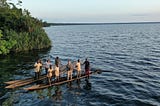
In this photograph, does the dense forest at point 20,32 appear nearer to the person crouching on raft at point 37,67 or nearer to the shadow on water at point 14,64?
the shadow on water at point 14,64

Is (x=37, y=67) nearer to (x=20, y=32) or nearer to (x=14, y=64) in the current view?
(x=14, y=64)

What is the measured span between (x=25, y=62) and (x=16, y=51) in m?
11.4

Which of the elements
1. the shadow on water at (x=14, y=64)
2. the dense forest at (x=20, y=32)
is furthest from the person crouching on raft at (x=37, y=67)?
the dense forest at (x=20, y=32)

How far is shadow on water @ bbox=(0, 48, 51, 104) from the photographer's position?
1324 inches

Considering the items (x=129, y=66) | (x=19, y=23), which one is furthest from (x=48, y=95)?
(x=19, y=23)

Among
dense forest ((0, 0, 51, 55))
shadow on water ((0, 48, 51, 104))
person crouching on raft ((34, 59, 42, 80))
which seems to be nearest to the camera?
person crouching on raft ((34, 59, 42, 80))

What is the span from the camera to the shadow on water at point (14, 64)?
3362 centimetres

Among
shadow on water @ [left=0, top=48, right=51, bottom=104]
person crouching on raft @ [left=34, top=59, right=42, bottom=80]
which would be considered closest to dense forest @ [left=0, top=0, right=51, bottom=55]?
shadow on water @ [left=0, top=48, right=51, bottom=104]

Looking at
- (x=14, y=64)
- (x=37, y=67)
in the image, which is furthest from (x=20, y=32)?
(x=37, y=67)

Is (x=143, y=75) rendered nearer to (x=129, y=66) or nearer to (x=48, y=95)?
(x=129, y=66)

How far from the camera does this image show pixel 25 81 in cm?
3047

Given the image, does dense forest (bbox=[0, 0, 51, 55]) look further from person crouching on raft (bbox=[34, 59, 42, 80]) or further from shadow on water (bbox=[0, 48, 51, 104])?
person crouching on raft (bbox=[34, 59, 42, 80])

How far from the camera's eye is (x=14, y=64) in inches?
1705

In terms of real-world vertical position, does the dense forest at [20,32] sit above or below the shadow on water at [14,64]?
above
